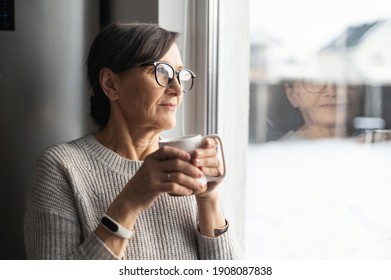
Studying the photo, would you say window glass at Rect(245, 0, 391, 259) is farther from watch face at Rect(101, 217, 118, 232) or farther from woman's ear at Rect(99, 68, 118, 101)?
watch face at Rect(101, 217, 118, 232)

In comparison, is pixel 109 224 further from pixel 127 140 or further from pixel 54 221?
pixel 127 140

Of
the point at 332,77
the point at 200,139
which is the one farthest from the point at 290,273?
the point at 332,77

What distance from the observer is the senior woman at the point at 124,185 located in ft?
3.39

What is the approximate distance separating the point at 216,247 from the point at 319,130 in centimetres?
38

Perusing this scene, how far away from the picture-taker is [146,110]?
3.71 ft

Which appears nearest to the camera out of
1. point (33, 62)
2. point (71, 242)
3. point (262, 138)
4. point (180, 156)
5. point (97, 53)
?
point (180, 156)

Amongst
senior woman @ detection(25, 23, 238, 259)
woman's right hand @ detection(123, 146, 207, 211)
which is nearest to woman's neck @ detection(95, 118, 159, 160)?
senior woman @ detection(25, 23, 238, 259)

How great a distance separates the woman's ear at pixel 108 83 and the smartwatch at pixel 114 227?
0.29 meters

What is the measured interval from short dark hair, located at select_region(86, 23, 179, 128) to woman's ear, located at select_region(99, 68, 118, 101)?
13 millimetres

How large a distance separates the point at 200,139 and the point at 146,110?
0.19m

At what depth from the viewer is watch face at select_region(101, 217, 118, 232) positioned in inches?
39.8

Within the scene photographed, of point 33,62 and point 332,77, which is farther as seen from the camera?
point 33,62

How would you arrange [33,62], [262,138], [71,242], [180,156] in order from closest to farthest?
[180,156], [71,242], [262,138], [33,62]

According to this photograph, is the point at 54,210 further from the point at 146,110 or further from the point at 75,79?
the point at 75,79
